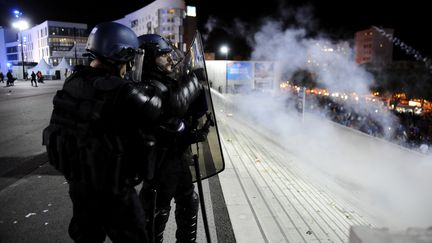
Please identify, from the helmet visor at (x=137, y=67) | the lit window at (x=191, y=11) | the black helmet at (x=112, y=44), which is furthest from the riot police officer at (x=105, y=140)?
the lit window at (x=191, y=11)

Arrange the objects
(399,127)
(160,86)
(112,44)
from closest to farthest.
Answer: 1. (112,44)
2. (160,86)
3. (399,127)

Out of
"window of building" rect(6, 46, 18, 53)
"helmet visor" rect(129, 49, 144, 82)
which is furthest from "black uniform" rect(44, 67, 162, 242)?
"window of building" rect(6, 46, 18, 53)

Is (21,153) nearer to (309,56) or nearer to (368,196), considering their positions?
(368,196)

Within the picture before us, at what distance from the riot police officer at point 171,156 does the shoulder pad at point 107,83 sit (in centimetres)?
55

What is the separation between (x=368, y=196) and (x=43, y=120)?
1077 centimetres

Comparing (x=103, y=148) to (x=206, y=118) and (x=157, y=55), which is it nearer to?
(x=157, y=55)

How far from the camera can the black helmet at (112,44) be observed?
1992 mm

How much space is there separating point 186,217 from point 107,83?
1.34m

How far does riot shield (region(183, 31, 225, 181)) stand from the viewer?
257 centimetres

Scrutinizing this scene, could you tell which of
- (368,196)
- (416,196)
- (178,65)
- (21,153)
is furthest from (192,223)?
(416,196)

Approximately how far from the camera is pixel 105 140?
174cm

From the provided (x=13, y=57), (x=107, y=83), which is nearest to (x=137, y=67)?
(x=107, y=83)

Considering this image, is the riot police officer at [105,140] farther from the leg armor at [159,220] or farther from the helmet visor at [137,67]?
the leg armor at [159,220]

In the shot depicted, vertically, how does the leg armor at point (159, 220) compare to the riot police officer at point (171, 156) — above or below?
below
